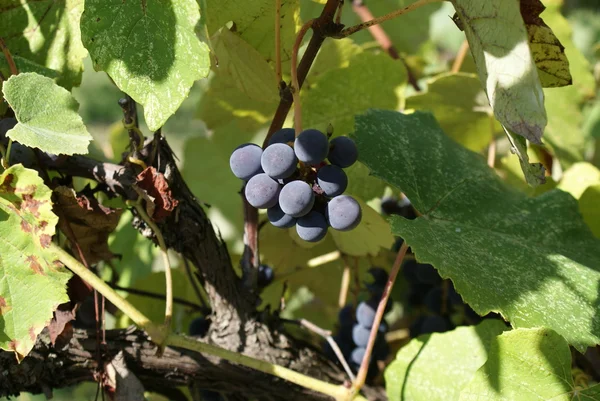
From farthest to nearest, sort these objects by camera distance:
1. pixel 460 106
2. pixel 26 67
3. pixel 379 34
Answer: pixel 379 34 < pixel 460 106 < pixel 26 67

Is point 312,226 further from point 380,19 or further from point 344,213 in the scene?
point 380,19

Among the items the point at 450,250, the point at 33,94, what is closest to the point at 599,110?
the point at 450,250

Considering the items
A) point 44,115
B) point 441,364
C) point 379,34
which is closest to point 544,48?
point 441,364

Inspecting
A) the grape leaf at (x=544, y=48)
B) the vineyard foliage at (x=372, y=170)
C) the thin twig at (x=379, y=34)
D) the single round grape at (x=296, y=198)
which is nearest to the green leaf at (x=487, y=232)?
the vineyard foliage at (x=372, y=170)

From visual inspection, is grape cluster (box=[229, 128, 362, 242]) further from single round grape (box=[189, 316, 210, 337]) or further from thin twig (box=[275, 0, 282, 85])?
single round grape (box=[189, 316, 210, 337])

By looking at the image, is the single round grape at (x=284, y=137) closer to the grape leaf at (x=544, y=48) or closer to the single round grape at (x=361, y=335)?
the grape leaf at (x=544, y=48)

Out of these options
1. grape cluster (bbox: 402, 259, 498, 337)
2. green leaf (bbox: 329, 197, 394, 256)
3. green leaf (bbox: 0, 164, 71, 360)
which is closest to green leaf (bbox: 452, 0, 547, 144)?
green leaf (bbox: 329, 197, 394, 256)

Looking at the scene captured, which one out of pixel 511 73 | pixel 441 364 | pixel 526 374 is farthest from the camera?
pixel 441 364
